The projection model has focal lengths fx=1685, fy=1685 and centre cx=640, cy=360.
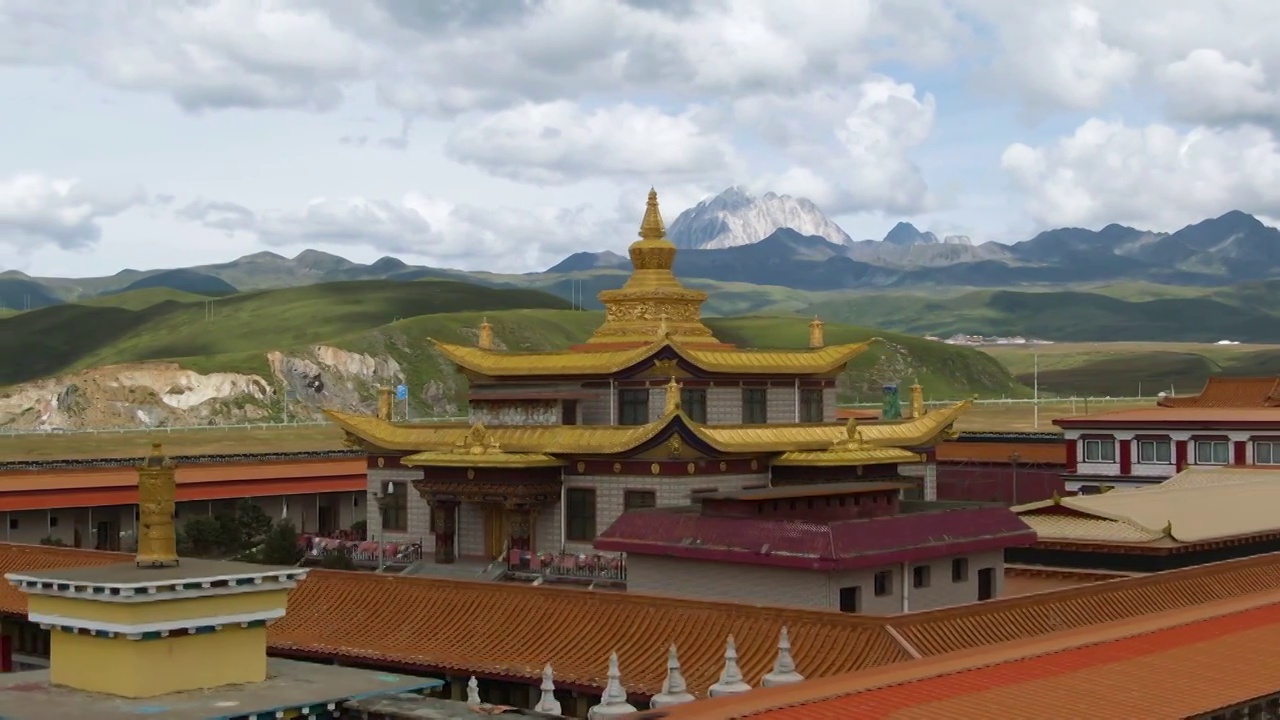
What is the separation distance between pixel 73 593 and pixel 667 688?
859 centimetres

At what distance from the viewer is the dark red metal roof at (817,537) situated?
120ft

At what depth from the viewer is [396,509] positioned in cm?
5575

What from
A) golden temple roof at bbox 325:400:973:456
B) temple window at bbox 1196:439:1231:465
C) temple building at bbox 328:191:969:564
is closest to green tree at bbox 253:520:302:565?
temple building at bbox 328:191:969:564

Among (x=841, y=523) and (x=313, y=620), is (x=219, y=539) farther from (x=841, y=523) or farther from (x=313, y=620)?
(x=841, y=523)

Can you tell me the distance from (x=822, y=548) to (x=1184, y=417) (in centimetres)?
4816

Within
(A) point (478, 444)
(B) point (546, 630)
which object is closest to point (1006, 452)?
(A) point (478, 444)

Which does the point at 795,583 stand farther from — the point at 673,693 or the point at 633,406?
the point at 633,406

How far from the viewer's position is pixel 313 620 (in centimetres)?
3756

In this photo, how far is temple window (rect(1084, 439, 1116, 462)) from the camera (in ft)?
268

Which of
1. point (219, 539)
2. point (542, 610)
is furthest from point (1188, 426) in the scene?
point (542, 610)

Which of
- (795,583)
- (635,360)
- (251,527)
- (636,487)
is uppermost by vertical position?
(635,360)

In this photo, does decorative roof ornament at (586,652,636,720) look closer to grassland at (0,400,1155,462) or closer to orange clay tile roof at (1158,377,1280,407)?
orange clay tile roof at (1158,377,1280,407)

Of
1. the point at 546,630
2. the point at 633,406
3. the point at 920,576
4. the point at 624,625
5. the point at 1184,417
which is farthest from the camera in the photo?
the point at 1184,417

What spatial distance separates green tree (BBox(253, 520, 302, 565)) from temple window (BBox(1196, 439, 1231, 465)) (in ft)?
143
